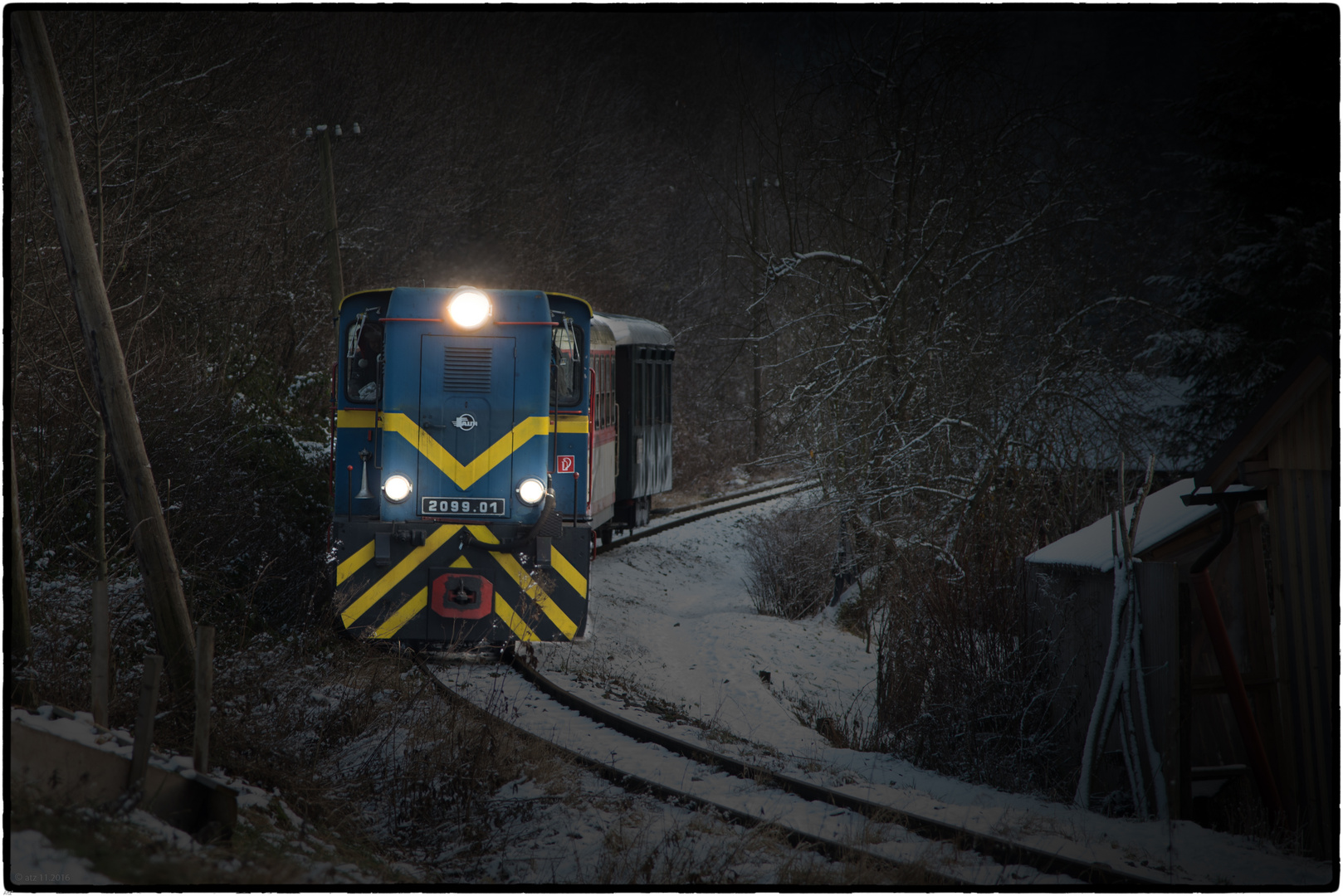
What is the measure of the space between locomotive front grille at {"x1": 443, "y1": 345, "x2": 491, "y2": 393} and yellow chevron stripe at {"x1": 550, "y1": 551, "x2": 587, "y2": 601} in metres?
1.58

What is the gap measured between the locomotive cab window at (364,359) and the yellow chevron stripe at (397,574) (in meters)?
1.33

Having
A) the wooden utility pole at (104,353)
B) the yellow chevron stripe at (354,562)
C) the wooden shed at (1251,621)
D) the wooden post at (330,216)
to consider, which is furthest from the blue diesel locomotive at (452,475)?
the wooden post at (330,216)

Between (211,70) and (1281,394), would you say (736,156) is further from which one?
(1281,394)

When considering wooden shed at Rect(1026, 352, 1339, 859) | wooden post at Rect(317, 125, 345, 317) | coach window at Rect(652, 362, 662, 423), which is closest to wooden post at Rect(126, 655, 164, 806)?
wooden shed at Rect(1026, 352, 1339, 859)

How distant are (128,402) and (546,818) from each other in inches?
137

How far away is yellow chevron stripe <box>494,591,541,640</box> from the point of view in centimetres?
865

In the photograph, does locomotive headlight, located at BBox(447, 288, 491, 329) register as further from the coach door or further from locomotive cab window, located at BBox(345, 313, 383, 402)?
locomotive cab window, located at BBox(345, 313, 383, 402)

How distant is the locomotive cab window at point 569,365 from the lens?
29.5 feet

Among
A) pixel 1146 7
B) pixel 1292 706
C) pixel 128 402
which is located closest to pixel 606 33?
pixel 1146 7

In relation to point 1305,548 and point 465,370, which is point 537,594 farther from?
point 1305,548

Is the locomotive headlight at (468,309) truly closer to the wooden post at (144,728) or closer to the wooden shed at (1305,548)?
the wooden post at (144,728)

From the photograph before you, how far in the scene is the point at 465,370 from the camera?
28.4 ft

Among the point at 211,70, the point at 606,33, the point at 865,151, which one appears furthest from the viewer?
the point at 865,151

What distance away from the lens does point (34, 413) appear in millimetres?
8664
